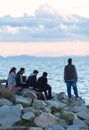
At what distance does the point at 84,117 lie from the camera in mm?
20781

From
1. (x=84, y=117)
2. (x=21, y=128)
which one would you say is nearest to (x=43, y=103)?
(x=84, y=117)

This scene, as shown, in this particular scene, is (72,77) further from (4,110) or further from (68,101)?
(4,110)

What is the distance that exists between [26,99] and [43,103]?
0.66m

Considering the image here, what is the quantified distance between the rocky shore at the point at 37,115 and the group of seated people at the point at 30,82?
7.23 feet

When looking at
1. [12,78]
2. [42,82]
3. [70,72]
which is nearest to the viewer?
[42,82]

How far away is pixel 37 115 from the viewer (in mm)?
19953

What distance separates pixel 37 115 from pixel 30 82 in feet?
19.4

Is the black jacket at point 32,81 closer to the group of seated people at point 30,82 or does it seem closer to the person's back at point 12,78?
the group of seated people at point 30,82

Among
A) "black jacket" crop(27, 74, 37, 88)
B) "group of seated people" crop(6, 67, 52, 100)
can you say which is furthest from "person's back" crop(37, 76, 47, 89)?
"black jacket" crop(27, 74, 37, 88)

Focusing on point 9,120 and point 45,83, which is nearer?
point 9,120

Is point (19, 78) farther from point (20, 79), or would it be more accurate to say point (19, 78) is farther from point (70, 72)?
point (70, 72)

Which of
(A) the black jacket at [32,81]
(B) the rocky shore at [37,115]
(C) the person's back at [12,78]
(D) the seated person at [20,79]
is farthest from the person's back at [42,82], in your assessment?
(B) the rocky shore at [37,115]

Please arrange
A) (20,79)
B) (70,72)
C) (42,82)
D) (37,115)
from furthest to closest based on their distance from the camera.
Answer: (20,79) < (70,72) < (42,82) < (37,115)

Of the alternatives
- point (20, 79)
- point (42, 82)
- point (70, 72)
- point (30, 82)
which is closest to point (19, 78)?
point (20, 79)
